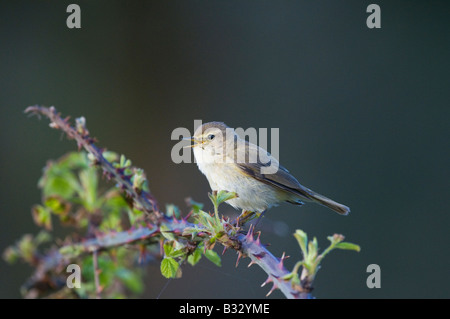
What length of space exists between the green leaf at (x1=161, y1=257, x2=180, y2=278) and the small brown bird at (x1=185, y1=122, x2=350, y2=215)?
130cm

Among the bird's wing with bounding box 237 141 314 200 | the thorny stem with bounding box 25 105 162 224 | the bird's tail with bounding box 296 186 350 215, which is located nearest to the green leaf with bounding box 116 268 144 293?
the thorny stem with bounding box 25 105 162 224

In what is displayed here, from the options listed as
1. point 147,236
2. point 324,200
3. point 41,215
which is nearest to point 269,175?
point 324,200

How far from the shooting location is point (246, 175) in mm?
3645

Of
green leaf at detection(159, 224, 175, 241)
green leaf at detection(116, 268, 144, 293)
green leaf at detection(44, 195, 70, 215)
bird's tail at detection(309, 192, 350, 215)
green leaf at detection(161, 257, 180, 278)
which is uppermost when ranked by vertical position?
green leaf at detection(44, 195, 70, 215)

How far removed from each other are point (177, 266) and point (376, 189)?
5.32m

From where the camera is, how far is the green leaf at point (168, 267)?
218 centimetres

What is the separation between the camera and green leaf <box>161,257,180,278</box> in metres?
2.18

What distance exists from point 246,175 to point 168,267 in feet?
5.14

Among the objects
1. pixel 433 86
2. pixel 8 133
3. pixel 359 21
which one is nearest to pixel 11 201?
pixel 8 133

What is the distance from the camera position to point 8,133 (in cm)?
695

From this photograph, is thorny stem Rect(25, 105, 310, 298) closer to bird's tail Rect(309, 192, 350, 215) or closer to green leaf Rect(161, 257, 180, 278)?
green leaf Rect(161, 257, 180, 278)

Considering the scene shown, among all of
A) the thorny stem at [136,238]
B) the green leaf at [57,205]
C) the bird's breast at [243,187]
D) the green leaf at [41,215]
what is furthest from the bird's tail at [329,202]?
the green leaf at [41,215]

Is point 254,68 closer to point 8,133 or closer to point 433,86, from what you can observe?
point 433,86

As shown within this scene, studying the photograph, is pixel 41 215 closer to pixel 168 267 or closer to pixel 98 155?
pixel 98 155
